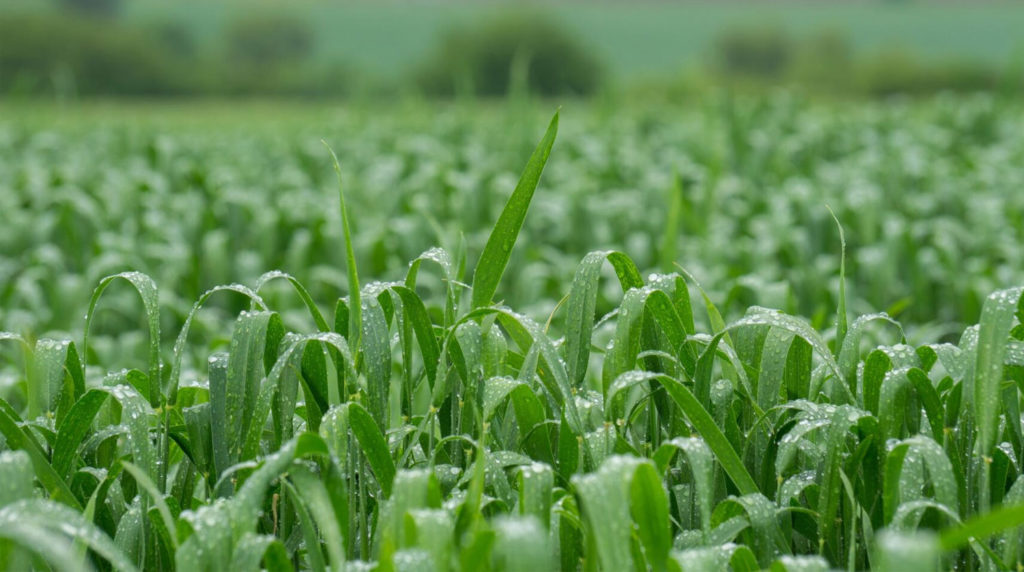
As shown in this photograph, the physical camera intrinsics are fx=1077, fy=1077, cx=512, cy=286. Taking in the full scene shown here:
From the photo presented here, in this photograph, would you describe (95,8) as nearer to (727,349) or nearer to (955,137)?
(955,137)

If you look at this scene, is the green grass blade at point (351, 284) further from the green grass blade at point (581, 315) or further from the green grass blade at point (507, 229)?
the green grass blade at point (581, 315)

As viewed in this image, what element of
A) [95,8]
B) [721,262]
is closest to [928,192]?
[721,262]

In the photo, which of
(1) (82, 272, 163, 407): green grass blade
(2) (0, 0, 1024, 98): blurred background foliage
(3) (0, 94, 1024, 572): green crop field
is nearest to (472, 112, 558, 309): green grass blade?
(3) (0, 94, 1024, 572): green crop field

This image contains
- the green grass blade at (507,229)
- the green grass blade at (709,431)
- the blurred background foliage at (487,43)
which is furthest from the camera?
the blurred background foliage at (487,43)

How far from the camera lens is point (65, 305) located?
417 centimetres

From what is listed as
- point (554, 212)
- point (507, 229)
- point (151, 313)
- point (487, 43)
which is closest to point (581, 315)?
point (507, 229)

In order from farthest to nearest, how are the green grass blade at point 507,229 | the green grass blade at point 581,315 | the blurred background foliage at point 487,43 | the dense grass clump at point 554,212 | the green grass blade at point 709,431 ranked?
the blurred background foliage at point 487,43 → the dense grass clump at point 554,212 → the green grass blade at point 581,315 → the green grass blade at point 507,229 → the green grass blade at point 709,431

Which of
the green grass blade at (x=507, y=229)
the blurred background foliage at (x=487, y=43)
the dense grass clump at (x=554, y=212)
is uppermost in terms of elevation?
the blurred background foliage at (x=487, y=43)

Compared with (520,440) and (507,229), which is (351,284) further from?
(520,440)

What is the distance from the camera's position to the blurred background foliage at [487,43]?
143 feet

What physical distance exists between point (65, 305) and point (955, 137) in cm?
681

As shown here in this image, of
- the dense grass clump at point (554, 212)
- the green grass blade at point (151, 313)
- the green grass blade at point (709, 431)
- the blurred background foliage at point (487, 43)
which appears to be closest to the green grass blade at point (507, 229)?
the green grass blade at point (709, 431)

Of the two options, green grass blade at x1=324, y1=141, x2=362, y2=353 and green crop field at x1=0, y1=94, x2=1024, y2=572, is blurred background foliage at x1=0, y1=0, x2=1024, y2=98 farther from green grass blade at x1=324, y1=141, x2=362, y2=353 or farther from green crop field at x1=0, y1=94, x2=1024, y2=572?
green grass blade at x1=324, y1=141, x2=362, y2=353

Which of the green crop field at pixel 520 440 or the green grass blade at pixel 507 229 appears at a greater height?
the green grass blade at pixel 507 229
